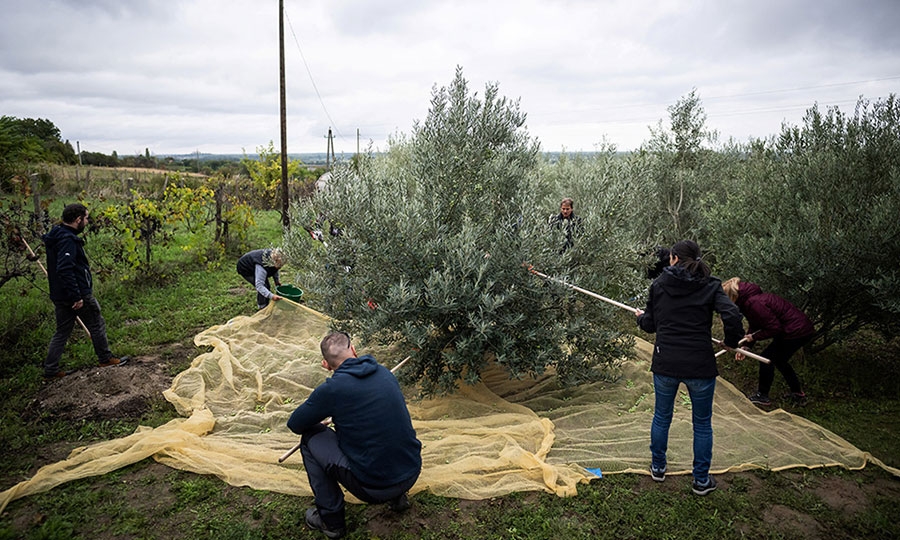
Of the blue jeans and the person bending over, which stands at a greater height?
the person bending over

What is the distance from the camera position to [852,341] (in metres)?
8.67

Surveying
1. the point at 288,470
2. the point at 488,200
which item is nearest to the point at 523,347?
the point at 488,200

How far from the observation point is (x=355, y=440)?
3.67 meters

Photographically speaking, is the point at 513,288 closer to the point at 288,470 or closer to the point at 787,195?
the point at 288,470

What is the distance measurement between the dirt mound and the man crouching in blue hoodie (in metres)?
3.15

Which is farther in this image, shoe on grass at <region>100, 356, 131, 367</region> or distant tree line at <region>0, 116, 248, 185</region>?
distant tree line at <region>0, 116, 248, 185</region>

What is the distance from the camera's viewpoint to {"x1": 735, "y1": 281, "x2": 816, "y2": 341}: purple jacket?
6.08m

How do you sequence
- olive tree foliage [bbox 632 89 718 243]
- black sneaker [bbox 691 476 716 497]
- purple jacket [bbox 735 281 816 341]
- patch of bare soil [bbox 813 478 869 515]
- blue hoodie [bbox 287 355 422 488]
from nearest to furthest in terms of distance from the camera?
blue hoodie [bbox 287 355 422 488]
patch of bare soil [bbox 813 478 869 515]
black sneaker [bbox 691 476 716 497]
purple jacket [bbox 735 281 816 341]
olive tree foliage [bbox 632 89 718 243]

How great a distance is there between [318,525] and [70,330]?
4.80 metres

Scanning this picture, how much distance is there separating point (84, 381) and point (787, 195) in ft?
31.8

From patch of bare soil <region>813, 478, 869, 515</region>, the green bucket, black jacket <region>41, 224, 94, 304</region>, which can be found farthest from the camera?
the green bucket

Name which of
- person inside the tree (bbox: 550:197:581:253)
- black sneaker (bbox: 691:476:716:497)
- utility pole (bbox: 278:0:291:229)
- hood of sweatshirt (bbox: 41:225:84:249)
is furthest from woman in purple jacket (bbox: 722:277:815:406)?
utility pole (bbox: 278:0:291:229)

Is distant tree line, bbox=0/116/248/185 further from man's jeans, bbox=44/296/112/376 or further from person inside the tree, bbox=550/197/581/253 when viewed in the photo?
person inside the tree, bbox=550/197/581/253

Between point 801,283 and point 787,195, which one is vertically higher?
point 787,195
